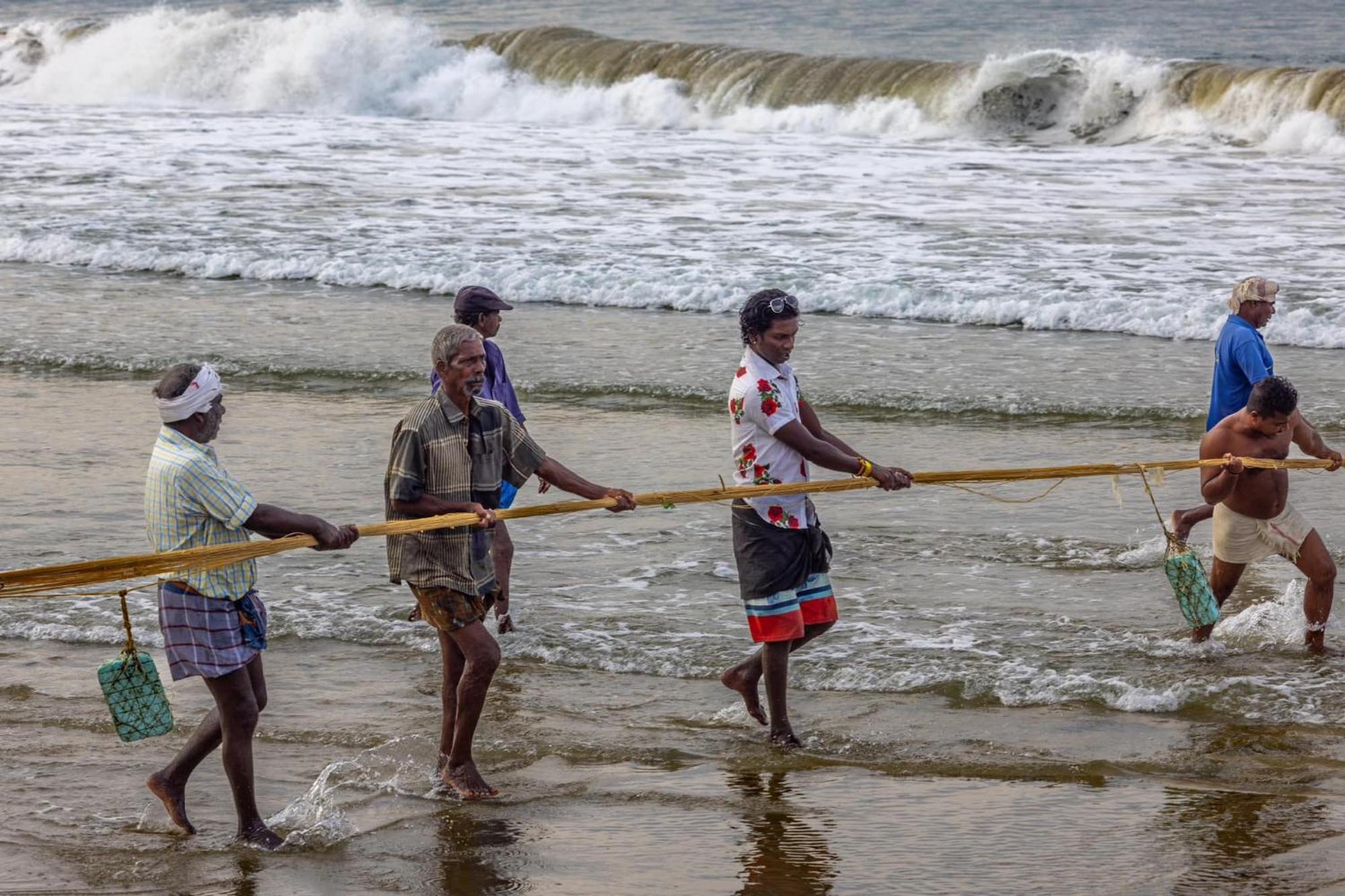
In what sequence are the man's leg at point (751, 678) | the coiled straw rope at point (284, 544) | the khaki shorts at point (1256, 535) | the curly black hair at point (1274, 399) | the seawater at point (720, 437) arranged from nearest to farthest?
the coiled straw rope at point (284, 544)
the seawater at point (720, 437)
the man's leg at point (751, 678)
the curly black hair at point (1274, 399)
the khaki shorts at point (1256, 535)

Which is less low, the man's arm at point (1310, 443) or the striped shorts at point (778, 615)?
the man's arm at point (1310, 443)

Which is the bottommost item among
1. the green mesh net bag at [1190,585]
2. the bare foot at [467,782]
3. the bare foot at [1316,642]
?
the bare foot at [1316,642]

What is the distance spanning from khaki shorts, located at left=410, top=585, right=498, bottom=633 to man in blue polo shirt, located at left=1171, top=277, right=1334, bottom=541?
363cm

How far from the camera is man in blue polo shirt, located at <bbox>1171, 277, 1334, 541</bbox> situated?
23.5 ft

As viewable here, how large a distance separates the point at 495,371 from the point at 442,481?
1.82 meters

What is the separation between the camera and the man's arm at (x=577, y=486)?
5.37 metres

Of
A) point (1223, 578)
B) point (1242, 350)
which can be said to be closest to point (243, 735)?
point (1223, 578)

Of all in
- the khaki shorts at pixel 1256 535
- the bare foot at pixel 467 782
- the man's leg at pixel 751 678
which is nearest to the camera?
the bare foot at pixel 467 782

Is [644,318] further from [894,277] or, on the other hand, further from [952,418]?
[952,418]

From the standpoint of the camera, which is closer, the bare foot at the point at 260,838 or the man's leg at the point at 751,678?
the bare foot at the point at 260,838

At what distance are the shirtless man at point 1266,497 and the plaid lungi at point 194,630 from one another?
3975 millimetres

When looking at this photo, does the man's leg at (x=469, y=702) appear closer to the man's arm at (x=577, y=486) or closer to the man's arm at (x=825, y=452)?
the man's arm at (x=577, y=486)

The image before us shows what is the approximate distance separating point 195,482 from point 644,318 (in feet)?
34.4

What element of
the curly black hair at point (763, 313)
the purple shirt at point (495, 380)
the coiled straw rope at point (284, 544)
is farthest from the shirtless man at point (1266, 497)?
the purple shirt at point (495, 380)
